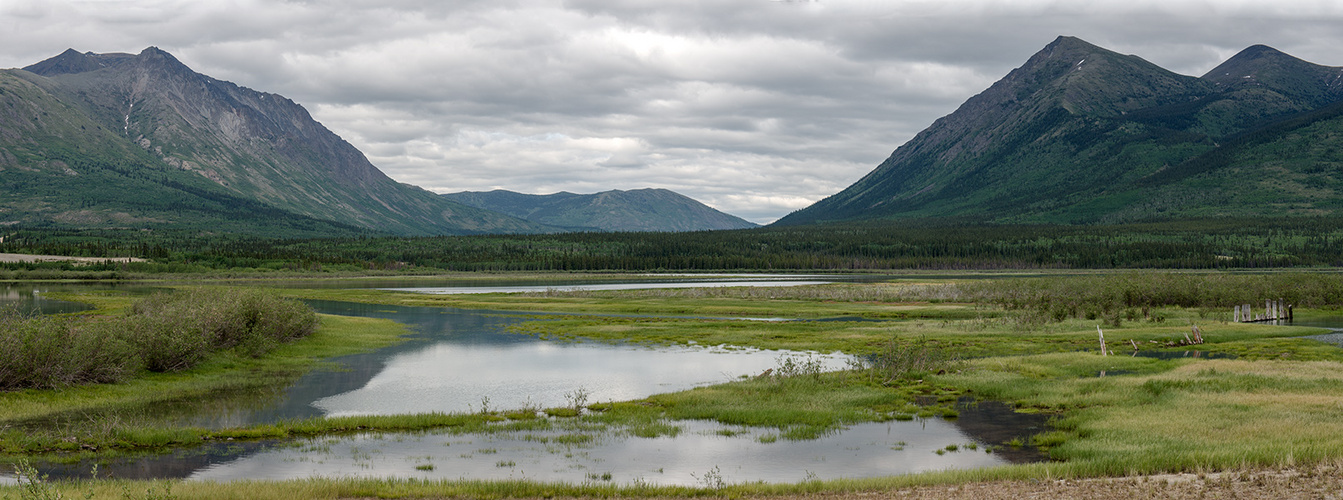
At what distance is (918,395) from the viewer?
115 ft

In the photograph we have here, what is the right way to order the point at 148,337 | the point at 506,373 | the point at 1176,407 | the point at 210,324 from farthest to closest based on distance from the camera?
the point at 506,373
the point at 210,324
the point at 148,337
the point at 1176,407

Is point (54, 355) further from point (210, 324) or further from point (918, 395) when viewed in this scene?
point (918, 395)

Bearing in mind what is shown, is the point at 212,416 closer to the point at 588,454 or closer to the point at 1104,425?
the point at 588,454

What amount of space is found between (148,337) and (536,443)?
22.1 metres

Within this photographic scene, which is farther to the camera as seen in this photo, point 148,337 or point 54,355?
point 148,337

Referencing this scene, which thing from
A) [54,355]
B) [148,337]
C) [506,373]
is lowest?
[506,373]

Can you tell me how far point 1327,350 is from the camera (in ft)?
152

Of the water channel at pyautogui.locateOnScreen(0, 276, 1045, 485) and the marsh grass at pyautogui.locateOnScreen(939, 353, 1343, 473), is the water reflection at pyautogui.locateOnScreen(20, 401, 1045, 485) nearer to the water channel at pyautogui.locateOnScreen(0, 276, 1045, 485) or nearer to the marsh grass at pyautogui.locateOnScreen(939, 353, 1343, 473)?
the water channel at pyautogui.locateOnScreen(0, 276, 1045, 485)

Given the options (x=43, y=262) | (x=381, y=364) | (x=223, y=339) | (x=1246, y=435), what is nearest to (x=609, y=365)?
(x=381, y=364)

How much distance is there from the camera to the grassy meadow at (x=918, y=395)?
20.2 meters

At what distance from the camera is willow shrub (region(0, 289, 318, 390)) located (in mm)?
31938

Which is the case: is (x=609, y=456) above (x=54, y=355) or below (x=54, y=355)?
below

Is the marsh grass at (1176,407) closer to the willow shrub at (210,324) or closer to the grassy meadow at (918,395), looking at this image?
the grassy meadow at (918,395)

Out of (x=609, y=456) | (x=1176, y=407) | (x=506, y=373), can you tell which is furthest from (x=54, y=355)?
(x=1176, y=407)
